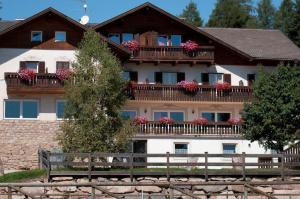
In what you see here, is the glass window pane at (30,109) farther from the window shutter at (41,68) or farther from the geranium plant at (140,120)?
the geranium plant at (140,120)

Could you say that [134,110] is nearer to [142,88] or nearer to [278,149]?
[142,88]

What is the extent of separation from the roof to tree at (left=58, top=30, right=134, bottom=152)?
1262 cm

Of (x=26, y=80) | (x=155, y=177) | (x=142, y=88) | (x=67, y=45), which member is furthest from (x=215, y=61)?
(x=155, y=177)

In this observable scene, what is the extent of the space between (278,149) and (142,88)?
31.6 feet

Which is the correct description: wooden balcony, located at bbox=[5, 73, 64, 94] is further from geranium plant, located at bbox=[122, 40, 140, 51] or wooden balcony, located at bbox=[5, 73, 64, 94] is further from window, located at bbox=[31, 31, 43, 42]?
geranium plant, located at bbox=[122, 40, 140, 51]

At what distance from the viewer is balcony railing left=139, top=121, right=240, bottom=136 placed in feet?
118

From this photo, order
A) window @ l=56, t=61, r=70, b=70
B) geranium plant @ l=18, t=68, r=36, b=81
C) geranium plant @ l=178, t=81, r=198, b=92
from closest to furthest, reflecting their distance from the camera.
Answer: geranium plant @ l=18, t=68, r=36, b=81
window @ l=56, t=61, r=70, b=70
geranium plant @ l=178, t=81, r=198, b=92

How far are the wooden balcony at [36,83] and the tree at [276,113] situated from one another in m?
10.4

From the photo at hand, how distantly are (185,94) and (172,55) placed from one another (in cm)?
252

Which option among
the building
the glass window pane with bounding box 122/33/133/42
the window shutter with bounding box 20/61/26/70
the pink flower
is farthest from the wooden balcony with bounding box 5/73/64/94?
the glass window pane with bounding box 122/33/133/42

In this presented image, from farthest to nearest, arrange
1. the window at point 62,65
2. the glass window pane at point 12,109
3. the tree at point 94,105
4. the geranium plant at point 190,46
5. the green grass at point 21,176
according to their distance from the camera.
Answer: the geranium plant at point 190,46
the window at point 62,65
the glass window pane at point 12,109
the tree at point 94,105
the green grass at point 21,176

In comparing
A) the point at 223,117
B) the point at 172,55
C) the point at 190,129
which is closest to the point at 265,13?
the point at 223,117

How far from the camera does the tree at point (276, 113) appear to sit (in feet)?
98.1

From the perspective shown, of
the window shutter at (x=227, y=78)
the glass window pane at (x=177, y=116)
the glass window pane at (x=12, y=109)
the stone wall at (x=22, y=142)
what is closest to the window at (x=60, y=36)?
the glass window pane at (x=12, y=109)
